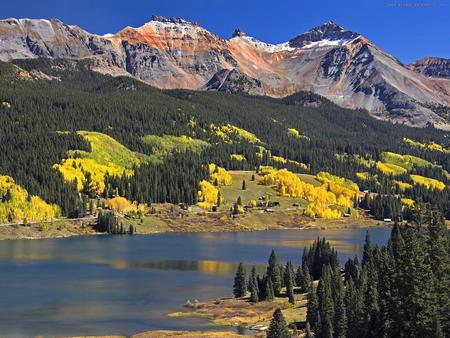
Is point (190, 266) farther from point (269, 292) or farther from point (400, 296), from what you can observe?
point (400, 296)

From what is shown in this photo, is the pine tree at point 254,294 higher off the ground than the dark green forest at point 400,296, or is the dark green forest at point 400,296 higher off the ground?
the dark green forest at point 400,296

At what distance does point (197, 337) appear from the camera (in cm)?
10862

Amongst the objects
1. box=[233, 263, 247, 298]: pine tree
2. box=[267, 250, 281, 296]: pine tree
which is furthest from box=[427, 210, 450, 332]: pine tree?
box=[233, 263, 247, 298]: pine tree

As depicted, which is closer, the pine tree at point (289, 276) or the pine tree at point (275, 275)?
the pine tree at point (289, 276)

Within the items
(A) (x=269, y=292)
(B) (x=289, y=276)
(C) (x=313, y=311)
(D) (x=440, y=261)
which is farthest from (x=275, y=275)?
(D) (x=440, y=261)

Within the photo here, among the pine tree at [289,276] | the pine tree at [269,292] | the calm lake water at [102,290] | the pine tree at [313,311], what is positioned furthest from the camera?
the pine tree at [289,276]

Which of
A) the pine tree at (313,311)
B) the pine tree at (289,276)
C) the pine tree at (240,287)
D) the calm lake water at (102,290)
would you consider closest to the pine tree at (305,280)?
the pine tree at (289,276)

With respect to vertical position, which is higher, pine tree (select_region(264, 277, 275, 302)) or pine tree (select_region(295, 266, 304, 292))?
pine tree (select_region(295, 266, 304, 292))

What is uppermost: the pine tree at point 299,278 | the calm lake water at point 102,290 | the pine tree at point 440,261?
the pine tree at point 440,261

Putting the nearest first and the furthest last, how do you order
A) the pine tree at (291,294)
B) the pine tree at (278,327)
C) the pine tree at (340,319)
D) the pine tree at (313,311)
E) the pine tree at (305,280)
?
the pine tree at (278,327), the pine tree at (340,319), the pine tree at (313,311), the pine tree at (291,294), the pine tree at (305,280)

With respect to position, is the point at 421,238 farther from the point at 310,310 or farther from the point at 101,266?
the point at 101,266

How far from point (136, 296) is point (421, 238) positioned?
68.1 m

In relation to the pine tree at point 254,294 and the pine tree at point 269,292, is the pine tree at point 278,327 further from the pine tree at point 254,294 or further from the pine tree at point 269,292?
the pine tree at point 269,292

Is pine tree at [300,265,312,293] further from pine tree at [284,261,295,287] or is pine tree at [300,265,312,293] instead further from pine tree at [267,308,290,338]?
pine tree at [267,308,290,338]
